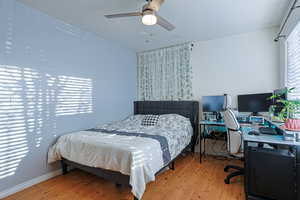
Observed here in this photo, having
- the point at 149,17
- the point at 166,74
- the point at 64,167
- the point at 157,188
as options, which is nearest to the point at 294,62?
the point at 149,17

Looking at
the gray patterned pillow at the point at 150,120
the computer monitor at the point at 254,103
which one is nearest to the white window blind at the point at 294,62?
the computer monitor at the point at 254,103

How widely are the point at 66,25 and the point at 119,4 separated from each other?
117cm

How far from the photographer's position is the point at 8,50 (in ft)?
6.97

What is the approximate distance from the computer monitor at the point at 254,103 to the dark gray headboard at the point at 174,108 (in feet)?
2.97

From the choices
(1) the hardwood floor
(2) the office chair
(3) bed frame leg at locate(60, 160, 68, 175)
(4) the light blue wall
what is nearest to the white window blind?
(2) the office chair

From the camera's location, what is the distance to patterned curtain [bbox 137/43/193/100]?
384 centimetres

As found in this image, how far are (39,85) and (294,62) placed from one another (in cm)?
388

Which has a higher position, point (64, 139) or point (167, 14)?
point (167, 14)

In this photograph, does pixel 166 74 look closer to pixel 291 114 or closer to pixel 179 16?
pixel 179 16

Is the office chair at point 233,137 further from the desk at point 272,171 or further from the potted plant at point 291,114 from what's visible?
the potted plant at point 291,114

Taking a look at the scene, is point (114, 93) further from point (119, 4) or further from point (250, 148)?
point (250, 148)

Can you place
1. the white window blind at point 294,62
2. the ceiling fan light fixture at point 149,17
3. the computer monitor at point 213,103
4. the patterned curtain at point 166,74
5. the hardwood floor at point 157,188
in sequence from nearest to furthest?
the ceiling fan light fixture at point 149,17 < the hardwood floor at point 157,188 < the white window blind at point 294,62 < the computer monitor at point 213,103 < the patterned curtain at point 166,74

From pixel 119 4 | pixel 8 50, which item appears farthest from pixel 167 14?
pixel 8 50

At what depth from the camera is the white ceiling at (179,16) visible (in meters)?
2.28
